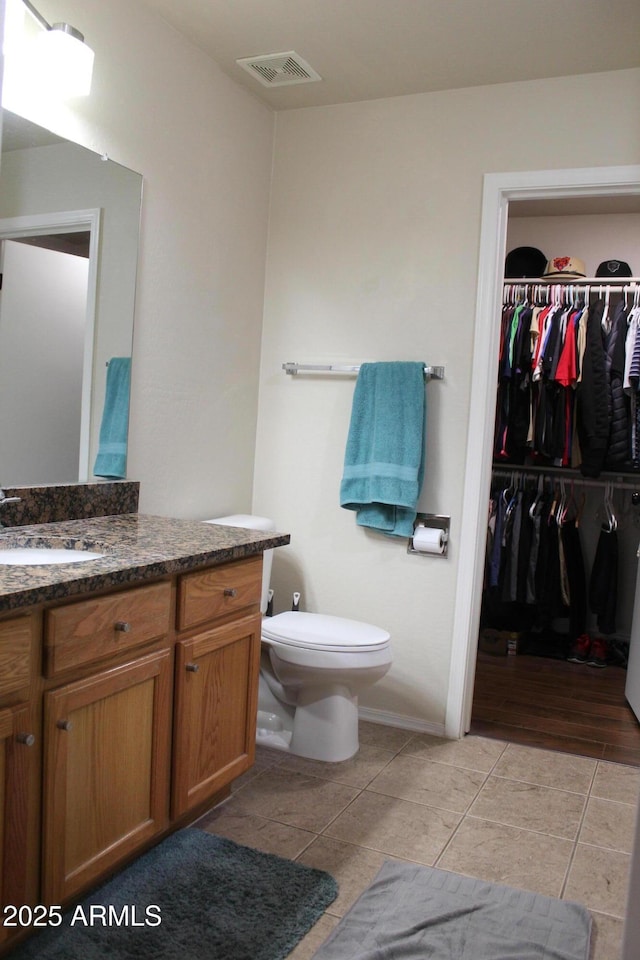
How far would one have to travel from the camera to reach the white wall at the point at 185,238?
2.44m

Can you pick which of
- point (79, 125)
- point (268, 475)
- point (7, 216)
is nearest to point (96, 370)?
point (7, 216)

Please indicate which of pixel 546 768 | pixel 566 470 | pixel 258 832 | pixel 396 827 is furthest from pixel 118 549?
pixel 566 470

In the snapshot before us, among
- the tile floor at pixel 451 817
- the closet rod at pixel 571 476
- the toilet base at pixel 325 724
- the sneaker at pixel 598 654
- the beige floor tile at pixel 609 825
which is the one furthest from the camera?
the closet rod at pixel 571 476

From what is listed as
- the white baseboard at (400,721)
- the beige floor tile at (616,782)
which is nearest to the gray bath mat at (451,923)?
the beige floor tile at (616,782)

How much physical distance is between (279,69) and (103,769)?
2.42 m

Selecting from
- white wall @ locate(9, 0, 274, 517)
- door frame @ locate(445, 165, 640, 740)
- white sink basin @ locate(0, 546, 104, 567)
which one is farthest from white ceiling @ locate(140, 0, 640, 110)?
white sink basin @ locate(0, 546, 104, 567)

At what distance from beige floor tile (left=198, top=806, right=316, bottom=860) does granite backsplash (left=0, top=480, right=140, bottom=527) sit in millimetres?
959

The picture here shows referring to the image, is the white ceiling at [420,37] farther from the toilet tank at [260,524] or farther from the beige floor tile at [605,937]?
the beige floor tile at [605,937]

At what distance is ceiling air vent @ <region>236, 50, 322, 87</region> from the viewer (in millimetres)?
2814

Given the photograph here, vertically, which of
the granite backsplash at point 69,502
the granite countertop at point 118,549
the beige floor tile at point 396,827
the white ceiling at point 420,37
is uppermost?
the white ceiling at point 420,37

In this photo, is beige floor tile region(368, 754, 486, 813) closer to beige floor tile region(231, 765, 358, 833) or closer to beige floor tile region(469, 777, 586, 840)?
beige floor tile region(469, 777, 586, 840)

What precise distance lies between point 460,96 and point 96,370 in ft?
5.69

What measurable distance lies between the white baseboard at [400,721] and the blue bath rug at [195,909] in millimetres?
1141

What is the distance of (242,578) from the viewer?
7.37 feet
